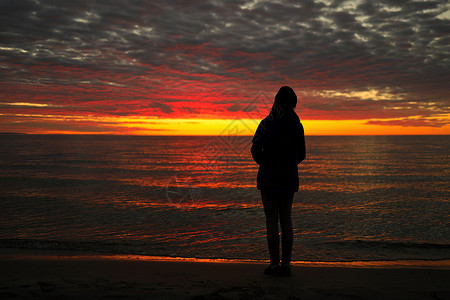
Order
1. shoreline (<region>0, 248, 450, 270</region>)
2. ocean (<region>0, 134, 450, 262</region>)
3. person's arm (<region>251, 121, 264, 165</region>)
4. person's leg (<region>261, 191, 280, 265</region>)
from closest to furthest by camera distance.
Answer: person's arm (<region>251, 121, 264, 165</region>) → person's leg (<region>261, 191, 280, 265</region>) → shoreline (<region>0, 248, 450, 270</region>) → ocean (<region>0, 134, 450, 262</region>)

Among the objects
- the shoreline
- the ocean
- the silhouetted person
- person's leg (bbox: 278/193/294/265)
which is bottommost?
the ocean

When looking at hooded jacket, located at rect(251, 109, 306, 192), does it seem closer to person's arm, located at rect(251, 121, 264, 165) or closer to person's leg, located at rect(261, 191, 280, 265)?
person's arm, located at rect(251, 121, 264, 165)

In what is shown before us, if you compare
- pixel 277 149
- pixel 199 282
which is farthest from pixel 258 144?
pixel 199 282

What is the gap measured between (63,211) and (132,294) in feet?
30.6

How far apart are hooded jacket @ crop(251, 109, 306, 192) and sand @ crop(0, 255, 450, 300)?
1253 mm

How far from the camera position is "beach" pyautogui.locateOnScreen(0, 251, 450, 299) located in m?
3.46

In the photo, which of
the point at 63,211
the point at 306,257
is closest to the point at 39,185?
the point at 63,211

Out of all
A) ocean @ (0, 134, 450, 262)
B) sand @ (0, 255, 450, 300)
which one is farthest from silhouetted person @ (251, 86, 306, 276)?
ocean @ (0, 134, 450, 262)

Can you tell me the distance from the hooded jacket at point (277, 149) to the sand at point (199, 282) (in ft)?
4.11

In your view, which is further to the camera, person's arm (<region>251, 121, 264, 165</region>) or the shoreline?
the shoreline

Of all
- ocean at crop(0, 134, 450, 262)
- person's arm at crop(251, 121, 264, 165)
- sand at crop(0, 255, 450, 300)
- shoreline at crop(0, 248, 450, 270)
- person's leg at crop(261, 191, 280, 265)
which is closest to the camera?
sand at crop(0, 255, 450, 300)

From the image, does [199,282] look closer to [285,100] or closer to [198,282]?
[198,282]

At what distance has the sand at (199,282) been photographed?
136 inches

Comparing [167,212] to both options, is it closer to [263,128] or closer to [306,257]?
[306,257]
